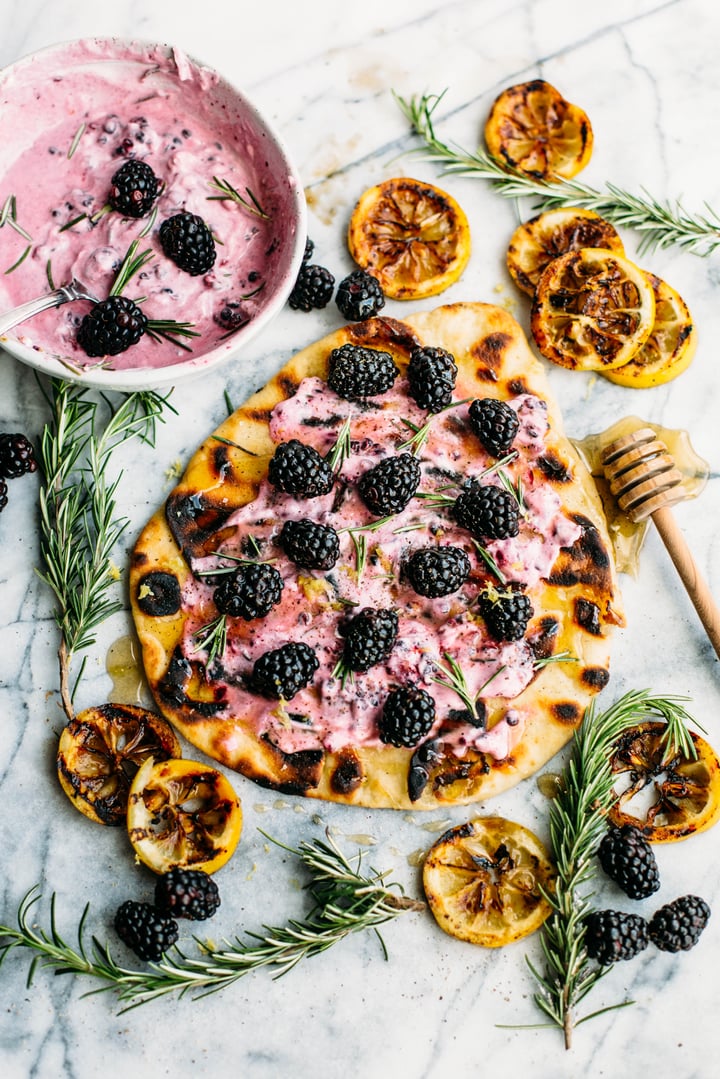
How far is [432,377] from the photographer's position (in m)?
3.12

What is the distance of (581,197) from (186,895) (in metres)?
2.78

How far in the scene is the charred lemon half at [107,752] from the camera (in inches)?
121

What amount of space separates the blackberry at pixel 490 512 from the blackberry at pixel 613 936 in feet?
4.16

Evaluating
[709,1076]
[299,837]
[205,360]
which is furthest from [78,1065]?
[205,360]

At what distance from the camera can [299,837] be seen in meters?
3.16

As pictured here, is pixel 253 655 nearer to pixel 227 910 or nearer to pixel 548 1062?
pixel 227 910

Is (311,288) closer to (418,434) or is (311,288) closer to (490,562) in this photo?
(418,434)

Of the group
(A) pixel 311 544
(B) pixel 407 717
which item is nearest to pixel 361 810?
(B) pixel 407 717

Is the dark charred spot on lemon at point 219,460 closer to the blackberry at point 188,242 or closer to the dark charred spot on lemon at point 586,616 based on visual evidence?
the blackberry at point 188,242

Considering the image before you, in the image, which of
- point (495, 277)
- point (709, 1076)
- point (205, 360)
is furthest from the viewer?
point (495, 277)

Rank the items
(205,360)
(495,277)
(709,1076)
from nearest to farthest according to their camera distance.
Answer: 1. (205,360)
2. (709,1076)
3. (495,277)

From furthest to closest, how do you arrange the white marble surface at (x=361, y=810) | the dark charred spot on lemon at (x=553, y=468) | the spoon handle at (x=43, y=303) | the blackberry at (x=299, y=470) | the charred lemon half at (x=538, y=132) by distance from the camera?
the charred lemon half at (x=538, y=132) < the dark charred spot on lemon at (x=553, y=468) < the white marble surface at (x=361, y=810) < the blackberry at (x=299, y=470) < the spoon handle at (x=43, y=303)

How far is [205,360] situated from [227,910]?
1.77 meters

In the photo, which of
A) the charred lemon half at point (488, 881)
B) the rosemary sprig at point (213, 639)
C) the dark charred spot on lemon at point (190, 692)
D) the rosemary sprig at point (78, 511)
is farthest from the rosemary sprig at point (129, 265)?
the charred lemon half at point (488, 881)
